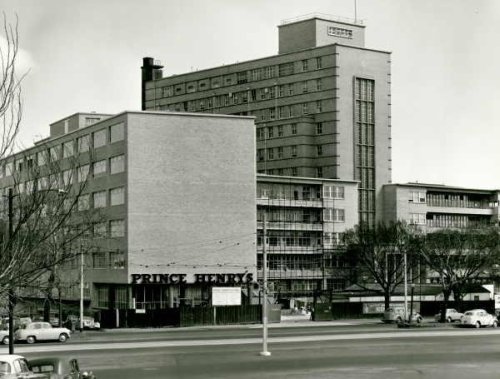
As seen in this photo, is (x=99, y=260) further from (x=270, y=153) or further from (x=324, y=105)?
(x=324, y=105)

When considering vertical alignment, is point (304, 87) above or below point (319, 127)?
above

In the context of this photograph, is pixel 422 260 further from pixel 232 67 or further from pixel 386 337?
pixel 232 67

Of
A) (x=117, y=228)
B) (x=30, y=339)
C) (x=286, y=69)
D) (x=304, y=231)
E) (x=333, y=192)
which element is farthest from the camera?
(x=286, y=69)

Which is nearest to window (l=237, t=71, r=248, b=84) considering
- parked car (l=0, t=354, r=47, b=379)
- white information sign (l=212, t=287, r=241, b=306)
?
white information sign (l=212, t=287, r=241, b=306)

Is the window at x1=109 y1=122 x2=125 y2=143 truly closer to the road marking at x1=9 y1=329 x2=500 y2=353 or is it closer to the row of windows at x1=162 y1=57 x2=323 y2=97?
the road marking at x1=9 y1=329 x2=500 y2=353

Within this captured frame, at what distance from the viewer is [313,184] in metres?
122

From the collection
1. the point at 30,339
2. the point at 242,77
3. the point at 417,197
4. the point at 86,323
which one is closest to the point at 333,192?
the point at 417,197

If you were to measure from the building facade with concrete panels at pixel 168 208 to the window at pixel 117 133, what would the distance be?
0.11 meters

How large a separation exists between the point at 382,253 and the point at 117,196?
31709 mm

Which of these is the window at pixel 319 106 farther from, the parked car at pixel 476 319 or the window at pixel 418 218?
the parked car at pixel 476 319

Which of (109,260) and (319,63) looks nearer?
(109,260)

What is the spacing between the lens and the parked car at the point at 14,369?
26.9 m

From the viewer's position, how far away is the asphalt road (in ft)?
121

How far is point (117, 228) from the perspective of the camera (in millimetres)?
96938
